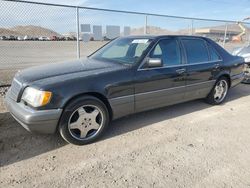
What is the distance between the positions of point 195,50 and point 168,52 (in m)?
0.83

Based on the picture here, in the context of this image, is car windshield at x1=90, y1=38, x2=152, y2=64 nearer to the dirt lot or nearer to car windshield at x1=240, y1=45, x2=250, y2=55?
the dirt lot

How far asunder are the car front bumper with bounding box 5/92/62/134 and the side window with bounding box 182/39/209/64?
2.78m

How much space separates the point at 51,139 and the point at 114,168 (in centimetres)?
119

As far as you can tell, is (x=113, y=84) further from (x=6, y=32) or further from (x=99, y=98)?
(x=6, y=32)

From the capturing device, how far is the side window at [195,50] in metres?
4.30

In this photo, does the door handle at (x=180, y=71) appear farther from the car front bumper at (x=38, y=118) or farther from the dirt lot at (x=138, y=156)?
the car front bumper at (x=38, y=118)

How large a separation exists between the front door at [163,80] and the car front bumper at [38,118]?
1.37 metres

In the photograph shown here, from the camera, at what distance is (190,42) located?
14.5ft

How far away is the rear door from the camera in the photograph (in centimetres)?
430

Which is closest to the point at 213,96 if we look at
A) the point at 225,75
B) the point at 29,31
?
the point at 225,75

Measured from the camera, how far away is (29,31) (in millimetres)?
6664

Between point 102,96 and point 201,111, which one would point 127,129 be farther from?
point 201,111

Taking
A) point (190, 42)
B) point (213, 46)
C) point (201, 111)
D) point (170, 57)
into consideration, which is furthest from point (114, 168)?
point (213, 46)

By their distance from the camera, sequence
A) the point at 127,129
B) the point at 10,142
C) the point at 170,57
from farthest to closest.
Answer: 1. the point at 170,57
2. the point at 127,129
3. the point at 10,142
